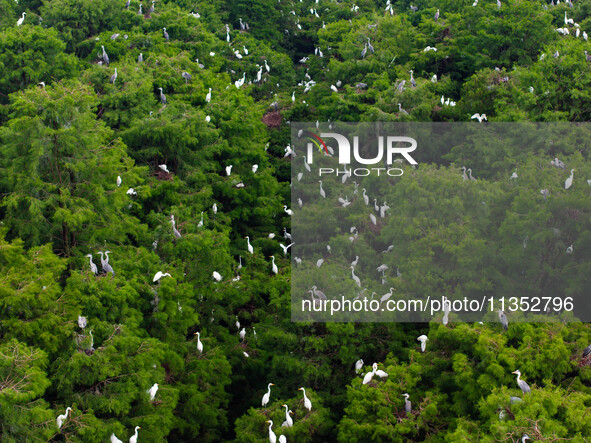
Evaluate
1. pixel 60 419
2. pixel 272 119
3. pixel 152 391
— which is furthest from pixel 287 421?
pixel 272 119

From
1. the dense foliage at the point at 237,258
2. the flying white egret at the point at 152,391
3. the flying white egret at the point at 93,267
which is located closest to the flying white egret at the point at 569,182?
the dense foliage at the point at 237,258

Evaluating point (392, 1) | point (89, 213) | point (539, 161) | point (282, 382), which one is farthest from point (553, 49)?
point (392, 1)

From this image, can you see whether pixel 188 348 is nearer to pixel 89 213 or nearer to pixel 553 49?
pixel 89 213

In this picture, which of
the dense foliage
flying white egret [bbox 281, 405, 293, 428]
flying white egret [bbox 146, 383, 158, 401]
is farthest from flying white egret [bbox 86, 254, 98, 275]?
flying white egret [bbox 281, 405, 293, 428]

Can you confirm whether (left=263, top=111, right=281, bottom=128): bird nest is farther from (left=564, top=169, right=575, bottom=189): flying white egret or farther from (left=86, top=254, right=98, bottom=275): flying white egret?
(left=86, top=254, right=98, bottom=275): flying white egret

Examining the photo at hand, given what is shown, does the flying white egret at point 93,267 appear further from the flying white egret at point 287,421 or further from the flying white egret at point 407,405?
the flying white egret at point 407,405
